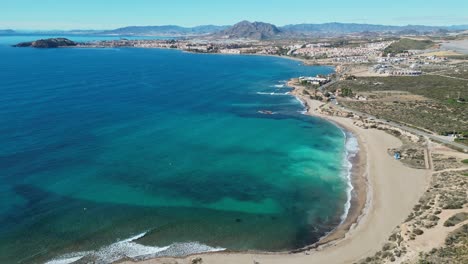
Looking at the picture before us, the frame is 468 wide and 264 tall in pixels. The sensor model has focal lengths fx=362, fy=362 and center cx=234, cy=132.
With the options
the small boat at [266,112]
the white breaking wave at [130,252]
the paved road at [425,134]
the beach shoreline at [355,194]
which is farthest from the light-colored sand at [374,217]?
the small boat at [266,112]

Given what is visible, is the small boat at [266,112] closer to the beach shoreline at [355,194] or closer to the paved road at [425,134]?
the beach shoreline at [355,194]

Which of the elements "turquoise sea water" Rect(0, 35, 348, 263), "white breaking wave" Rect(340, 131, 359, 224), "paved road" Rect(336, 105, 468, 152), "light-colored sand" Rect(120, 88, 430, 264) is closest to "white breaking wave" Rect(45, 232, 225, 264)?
"turquoise sea water" Rect(0, 35, 348, 263)

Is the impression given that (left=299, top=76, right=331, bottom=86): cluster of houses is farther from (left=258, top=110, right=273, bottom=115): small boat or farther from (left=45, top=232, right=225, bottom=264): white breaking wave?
(left=45, top=232, right=225, bottom=264): white breaking wave

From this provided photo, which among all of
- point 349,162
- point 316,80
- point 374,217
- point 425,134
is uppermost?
point 316,80

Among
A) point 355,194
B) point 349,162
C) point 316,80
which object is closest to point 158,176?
point 355,194

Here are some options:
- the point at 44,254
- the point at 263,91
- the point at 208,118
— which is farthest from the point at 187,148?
the point at 263,91

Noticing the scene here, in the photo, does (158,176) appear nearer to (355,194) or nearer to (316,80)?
(355,194)

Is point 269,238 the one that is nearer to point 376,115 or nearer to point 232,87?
point 376,115
